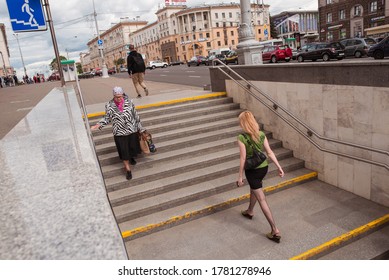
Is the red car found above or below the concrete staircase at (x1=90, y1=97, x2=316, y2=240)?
above

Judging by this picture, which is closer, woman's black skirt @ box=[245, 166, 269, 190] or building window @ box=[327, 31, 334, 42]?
woman's black skirt @ box=[245, 166, 269, 190]

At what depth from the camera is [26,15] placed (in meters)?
10.0

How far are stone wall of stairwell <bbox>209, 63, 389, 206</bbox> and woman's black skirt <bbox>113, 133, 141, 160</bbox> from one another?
337cm

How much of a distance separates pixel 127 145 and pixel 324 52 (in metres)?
21.2

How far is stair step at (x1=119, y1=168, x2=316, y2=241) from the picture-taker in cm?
464

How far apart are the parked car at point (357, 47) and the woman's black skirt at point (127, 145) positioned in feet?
68.7

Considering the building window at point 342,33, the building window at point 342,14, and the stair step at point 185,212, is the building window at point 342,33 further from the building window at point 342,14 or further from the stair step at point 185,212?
the stair step at point 185,212

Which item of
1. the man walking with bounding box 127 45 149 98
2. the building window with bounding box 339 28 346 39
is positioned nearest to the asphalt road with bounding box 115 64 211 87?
the man walking with bounding box 127 45 149 98

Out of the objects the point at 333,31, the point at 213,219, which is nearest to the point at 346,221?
the point at 213,219

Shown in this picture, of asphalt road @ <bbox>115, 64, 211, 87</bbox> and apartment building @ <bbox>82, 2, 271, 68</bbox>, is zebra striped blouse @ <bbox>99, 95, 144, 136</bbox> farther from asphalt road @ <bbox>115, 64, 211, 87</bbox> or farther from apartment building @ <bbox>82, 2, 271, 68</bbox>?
apartment building @ <bbox>82, 2, 271, 68</bbox>

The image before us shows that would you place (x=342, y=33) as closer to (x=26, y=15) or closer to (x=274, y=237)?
(x=26, y=15)

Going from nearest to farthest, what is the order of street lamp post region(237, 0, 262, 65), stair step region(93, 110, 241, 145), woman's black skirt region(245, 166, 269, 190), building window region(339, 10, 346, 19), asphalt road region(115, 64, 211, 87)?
woman's black skirt region(245, 166, 269, 190)
stair step region(93, 110, 241, 145)
street lamp post region(237, 0, 262, 65)
asphalt road region(115, 64, 211, 87)
building window region(339, 10, 346, 19)
